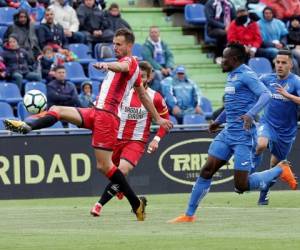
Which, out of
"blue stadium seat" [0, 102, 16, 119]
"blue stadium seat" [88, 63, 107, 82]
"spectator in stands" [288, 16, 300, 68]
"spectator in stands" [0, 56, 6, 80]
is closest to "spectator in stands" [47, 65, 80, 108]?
"blue stadium seat" [0, 102, 16, 119]

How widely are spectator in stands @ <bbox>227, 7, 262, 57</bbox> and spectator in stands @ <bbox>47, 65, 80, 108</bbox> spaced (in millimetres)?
4900

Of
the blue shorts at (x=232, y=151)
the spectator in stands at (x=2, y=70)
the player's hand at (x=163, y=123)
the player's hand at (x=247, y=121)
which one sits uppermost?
the player's hand at (x=247, y=121)

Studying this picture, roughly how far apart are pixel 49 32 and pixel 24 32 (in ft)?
2.20

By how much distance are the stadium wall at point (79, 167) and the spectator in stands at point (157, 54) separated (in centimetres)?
417

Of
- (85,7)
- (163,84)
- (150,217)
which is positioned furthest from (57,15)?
(150,217)

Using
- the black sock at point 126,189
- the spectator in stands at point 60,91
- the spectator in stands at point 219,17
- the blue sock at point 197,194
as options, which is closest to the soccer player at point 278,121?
the blue sock at point 197,194

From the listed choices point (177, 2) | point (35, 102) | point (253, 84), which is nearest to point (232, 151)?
point (253, 84)

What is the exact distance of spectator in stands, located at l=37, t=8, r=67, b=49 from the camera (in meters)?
25.3

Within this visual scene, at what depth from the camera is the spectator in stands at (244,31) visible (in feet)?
90.1

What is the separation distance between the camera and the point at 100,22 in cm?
2675

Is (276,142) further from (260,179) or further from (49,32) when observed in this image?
(49,32)

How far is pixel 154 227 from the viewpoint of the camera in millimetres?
13766

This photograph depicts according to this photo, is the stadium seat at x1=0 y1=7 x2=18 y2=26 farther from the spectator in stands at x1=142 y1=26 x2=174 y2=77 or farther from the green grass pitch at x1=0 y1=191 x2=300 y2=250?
the green grass pitch at x1=0 y1=191 x2=300 y2=250

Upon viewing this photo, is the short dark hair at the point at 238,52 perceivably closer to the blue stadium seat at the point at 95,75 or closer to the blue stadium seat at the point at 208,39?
the blue stadium seat at the point at 95,75
